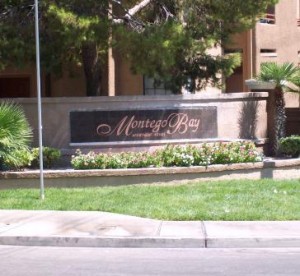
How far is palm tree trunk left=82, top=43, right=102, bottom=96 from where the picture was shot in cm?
1850

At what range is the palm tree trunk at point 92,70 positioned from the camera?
18.5m

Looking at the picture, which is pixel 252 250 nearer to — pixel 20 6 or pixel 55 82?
pixel 20 6

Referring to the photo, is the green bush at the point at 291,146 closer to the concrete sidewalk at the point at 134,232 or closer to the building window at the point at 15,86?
the concrete sidewalk at the point at 134,232

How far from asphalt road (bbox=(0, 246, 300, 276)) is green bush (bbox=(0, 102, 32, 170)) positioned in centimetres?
509


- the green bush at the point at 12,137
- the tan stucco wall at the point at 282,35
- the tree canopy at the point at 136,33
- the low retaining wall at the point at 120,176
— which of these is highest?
the tan stucco wall at the point at 282,35

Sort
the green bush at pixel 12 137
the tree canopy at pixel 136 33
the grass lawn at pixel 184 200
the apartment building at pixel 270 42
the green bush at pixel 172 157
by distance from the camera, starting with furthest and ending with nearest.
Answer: the apartment building at pixel 270 42
the green bush at pixel 172 157
the tree canopy at pixel 136 33
the green bush at pixel 12 137
the grass lawn at pixel 184 200

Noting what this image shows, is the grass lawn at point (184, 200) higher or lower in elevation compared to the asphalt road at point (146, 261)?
higher

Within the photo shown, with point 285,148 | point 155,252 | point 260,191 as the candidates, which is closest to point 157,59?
point 260,191

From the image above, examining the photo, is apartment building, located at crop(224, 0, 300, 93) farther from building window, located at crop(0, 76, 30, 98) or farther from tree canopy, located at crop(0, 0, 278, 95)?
tree canopy, located at crop(0, 0, 278, 95)

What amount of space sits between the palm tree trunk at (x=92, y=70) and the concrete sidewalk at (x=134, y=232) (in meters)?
7.11

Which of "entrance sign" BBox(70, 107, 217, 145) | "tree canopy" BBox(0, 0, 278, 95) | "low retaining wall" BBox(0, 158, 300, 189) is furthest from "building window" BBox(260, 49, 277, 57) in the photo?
"low retaining wall" BBox(0, 158, 300, 189)

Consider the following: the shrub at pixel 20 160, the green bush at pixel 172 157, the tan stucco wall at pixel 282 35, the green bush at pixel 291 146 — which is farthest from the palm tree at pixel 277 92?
the tan stucco wall at pixel 282 35

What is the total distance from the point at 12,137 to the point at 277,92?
7783mm

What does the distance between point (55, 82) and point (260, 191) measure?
390 inches
